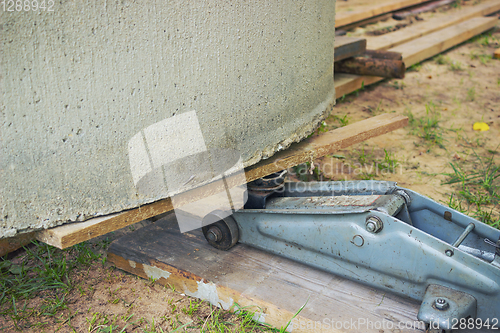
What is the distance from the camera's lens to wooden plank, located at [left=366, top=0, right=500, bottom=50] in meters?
4.57

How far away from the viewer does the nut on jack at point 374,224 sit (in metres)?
1.41

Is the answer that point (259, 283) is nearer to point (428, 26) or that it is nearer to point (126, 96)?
point (126, 96)

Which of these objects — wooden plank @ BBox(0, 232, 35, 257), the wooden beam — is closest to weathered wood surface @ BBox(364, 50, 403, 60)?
the wooden beam

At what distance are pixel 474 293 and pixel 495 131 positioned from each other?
97.1 inches

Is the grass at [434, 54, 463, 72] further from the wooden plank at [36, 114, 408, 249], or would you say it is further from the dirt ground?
the wooden plank at [36, 114, 408, 249]

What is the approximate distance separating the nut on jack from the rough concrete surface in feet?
1.64

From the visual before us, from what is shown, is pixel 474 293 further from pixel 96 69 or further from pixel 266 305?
pixel 96 69

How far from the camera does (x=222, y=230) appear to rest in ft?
5.81

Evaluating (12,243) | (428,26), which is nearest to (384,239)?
(12,243)

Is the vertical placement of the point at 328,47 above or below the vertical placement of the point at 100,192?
above

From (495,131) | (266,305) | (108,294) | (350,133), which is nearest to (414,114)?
(495,131)

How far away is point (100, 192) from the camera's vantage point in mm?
1337

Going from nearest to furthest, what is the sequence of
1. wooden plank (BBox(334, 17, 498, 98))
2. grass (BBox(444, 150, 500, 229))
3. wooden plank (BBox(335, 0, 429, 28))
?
grass (BBox(444, 150, 500, 229)) → wooden plank (BBox(334, 17, 498, 98)) → wooden plank (BBox(335, 0, 429, 28))

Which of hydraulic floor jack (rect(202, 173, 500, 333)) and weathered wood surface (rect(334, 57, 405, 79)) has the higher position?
weathered wood surface (rect(334, 57, 405, 79))
